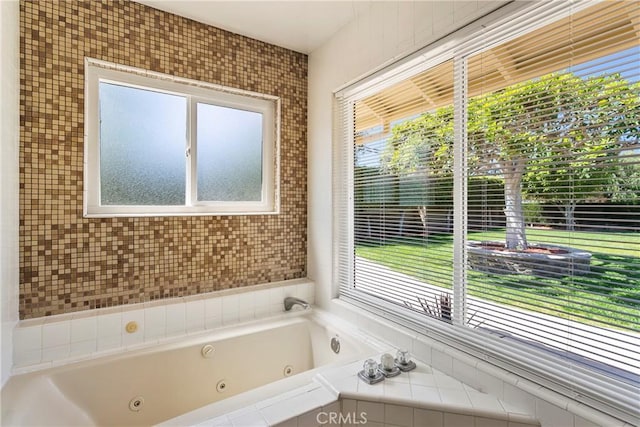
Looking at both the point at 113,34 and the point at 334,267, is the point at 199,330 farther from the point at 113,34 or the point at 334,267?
the point at 113,34

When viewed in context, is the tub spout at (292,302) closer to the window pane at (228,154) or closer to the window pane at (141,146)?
the window pane at (228,154)

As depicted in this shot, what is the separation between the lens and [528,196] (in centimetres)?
129

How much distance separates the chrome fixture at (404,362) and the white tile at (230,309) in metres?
1.18

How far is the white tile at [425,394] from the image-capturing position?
1.31 meters

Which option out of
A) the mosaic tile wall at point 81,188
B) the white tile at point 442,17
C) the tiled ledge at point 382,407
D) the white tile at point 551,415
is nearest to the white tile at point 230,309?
the mosaic tile wall at point 81,188

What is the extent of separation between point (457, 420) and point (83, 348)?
1.96 meters

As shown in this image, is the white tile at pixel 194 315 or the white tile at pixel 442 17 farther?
the white tile at pixel 194 315

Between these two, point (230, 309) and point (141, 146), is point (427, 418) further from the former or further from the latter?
point (141, 146)

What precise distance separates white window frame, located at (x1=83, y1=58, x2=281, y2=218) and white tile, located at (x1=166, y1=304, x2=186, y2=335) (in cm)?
61

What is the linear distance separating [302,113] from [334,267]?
130 centimetres

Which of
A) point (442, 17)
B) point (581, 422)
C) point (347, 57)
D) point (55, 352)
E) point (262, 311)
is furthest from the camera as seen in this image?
point (262, 311)

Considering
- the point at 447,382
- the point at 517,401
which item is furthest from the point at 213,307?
the point at 517,401

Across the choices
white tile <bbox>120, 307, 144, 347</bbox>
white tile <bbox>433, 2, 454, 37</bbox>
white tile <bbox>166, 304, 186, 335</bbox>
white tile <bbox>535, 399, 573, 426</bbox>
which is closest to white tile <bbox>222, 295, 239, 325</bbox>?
white tile <bbox>166, 304, 186, 335</bbox>

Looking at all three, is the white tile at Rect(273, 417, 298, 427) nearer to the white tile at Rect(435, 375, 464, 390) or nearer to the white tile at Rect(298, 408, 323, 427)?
the white tile at Rect(298, 408, 323, 427)
